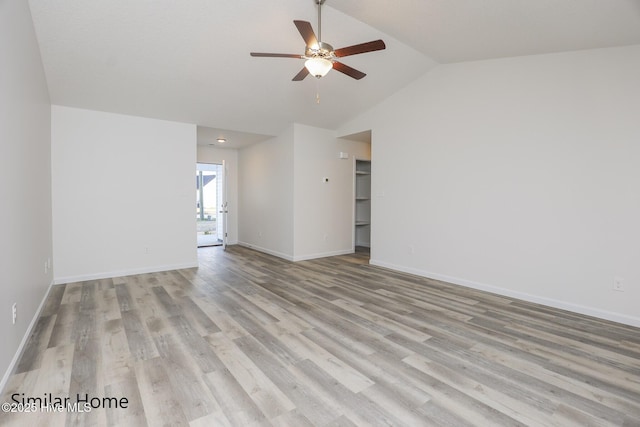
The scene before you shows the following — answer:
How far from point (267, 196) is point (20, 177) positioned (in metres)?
4.51

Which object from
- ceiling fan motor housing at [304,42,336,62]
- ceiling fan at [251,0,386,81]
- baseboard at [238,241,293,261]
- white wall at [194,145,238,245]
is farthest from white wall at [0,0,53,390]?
white wall at [194,145,238,245]

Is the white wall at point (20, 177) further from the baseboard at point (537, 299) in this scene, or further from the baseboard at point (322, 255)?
the baseboard at point (537, 299)

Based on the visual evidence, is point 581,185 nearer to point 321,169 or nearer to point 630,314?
point 630,314

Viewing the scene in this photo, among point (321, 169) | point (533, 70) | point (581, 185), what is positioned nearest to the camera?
point (581, 185)

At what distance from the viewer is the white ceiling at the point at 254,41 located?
2.82m

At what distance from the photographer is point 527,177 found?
144 inches

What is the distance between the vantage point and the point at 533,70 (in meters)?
3.58

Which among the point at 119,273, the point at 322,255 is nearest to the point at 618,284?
the point at 322,255

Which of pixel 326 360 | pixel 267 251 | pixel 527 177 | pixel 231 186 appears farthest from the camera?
pixel 231 186

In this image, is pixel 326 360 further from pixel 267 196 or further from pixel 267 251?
pixel 267 196

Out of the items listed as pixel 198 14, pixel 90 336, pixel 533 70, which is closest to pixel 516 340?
pixel 533 70

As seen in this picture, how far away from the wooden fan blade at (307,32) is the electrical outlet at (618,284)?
3752 mm

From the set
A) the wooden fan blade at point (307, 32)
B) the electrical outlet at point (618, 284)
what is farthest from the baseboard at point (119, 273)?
the electrical outlet at point (618, 284)

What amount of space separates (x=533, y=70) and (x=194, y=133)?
5.05 meters
